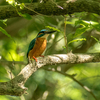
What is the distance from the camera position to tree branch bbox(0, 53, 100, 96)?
1.60 m

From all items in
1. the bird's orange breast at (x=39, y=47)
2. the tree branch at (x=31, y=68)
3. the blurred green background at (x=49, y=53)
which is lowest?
the blurred green background at (x=49, y=53)

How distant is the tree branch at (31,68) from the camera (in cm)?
160

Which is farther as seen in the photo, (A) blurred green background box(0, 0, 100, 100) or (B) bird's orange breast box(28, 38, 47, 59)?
(A) blurred green background box(0, 0, 100, 100)

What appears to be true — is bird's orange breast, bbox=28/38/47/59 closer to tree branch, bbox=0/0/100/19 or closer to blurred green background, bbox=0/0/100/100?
blurred green background, bbox=0/0/100/100

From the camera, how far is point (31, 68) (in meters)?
2.11

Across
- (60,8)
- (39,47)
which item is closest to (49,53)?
(39,47)

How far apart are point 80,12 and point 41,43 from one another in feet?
3.26

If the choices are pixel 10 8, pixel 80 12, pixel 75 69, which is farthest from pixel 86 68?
pixel 10 8

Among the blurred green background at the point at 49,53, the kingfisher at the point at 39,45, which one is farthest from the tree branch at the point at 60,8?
the blurred green background at the point at 49,53

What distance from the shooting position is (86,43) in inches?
159

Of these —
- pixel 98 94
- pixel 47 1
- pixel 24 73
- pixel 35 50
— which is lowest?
pixel 98 94

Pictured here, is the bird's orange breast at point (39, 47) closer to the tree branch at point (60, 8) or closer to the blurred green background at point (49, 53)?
the blurred green background at point (49, 53)

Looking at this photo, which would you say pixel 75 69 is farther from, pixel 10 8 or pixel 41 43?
pixel 10 8

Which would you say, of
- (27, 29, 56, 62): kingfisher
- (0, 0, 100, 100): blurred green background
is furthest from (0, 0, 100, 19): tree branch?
(0, 0, 100, 100): blurred green background
